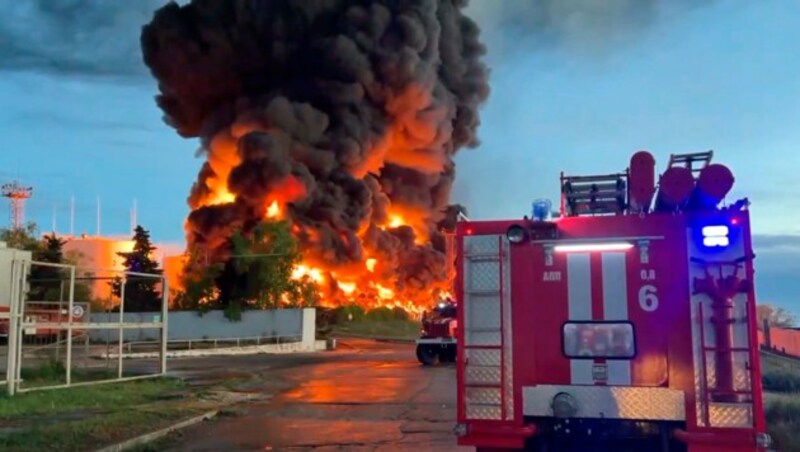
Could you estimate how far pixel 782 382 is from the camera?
1470cm

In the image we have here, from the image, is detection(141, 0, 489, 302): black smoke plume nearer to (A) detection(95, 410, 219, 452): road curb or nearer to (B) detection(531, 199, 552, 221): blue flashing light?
(A) detection(95, 410, 219, 452): road curb

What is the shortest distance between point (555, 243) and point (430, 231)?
62606 millimetres

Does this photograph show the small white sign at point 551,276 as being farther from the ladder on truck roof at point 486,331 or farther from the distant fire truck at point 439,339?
the distant fire truck at point 439,339

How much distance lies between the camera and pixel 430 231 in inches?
2692

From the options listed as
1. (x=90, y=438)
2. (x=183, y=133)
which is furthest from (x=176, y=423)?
(x=183, y=133)

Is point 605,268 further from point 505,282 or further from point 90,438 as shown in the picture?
point 90,438

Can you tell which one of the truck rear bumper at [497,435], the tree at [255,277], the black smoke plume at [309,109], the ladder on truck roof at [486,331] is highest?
the black smoke plume at [309,109]

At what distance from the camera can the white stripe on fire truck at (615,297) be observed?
5.62m

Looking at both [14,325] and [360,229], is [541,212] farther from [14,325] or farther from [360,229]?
[360,229]

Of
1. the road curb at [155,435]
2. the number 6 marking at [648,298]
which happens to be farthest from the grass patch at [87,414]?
the number 6 marking at [648,298]

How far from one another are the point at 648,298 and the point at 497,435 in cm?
135

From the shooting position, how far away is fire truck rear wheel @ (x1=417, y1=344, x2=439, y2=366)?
23594 mm

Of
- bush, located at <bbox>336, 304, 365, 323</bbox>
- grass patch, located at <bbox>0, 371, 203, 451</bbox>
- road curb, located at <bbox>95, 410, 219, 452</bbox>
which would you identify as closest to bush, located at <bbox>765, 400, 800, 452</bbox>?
road curb, located at <bbox>95, 410, 219, 452</bbox>

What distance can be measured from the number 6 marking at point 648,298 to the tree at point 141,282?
41031 mm
